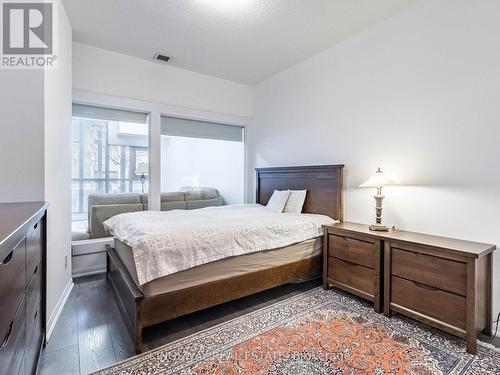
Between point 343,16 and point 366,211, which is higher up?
point 343,16

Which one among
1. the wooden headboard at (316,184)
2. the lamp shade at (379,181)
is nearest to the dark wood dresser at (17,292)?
the lamp shade at (379,181)

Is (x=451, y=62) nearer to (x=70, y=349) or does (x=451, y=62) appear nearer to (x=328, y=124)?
(x=328, y=124)

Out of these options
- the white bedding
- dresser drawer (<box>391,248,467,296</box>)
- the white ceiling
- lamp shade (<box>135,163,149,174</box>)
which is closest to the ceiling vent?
the white ceiling

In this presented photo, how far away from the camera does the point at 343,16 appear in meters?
2.63

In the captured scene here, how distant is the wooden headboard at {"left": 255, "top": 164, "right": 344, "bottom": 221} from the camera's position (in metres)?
3.09

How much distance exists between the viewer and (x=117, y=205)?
3479 mm

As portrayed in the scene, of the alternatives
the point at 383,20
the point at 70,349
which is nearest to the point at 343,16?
the point at 383,20

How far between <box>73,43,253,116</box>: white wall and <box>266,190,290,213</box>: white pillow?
5.58 ft

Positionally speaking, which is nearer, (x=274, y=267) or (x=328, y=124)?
(x=274, y=267)

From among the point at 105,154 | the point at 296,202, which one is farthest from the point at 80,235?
the point at 296,202

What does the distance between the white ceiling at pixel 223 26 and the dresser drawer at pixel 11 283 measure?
2387 millimetres

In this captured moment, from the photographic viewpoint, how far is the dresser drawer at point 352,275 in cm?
235

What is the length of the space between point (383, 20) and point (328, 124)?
45.8 inches

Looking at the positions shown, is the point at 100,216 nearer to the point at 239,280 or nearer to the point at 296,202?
the point at 239,280
